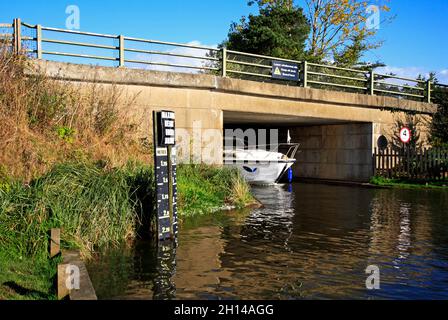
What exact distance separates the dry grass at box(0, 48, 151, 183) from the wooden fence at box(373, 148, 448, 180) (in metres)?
12.8

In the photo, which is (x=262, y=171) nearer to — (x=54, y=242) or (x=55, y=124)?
(x=55, y=124)

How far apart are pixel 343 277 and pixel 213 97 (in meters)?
10.9

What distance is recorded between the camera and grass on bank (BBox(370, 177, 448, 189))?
19.5 meters

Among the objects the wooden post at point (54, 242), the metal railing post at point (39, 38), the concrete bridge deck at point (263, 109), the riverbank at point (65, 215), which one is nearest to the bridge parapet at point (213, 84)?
the concrete bridge deck at point (263, 109)

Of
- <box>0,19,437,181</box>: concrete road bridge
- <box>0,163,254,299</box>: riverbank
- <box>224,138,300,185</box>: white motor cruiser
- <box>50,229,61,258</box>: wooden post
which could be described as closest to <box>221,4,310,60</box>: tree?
<box>0,19,437,181</box>: concrete road bridge

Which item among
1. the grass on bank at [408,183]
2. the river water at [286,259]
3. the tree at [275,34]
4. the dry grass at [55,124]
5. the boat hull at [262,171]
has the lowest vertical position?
the river water at [286,259]

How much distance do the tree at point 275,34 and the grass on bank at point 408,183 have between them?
39.6 ft

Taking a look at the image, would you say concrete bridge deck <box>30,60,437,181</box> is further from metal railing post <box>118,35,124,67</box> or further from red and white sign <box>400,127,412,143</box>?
red and white sign <box>400,127,412,143</box>

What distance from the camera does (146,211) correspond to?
903cm

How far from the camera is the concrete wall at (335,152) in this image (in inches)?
892

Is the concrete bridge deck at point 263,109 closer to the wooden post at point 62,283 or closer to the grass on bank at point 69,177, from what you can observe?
the grass on bank at point 69,177

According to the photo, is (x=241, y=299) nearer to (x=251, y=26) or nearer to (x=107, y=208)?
(x=107, y=208)

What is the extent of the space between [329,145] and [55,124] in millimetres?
16052

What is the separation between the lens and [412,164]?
21.2m
